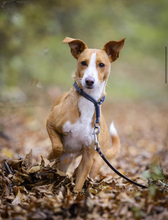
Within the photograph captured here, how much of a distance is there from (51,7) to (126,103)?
8696mm

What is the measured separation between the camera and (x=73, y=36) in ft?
45.7

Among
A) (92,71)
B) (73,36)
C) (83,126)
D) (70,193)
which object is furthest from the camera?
(73,36)

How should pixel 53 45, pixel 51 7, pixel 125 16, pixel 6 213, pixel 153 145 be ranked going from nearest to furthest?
pixel 6 213
pixel 153 145
pixel 51 7
pixel 53 45
pixel 125 16

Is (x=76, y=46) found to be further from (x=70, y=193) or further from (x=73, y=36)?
(x=73, y=36)

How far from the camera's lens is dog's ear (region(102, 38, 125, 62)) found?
380 centimetres

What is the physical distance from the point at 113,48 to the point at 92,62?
1.53ft

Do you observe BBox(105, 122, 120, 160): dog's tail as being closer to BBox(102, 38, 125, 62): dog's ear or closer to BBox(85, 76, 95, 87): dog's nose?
BBox(102, 38, 125, 62): dog's ear

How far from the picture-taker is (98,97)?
3852 mm

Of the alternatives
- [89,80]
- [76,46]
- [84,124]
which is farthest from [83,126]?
[76,46]

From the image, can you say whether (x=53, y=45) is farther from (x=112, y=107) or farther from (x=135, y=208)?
(x=135, y=208)

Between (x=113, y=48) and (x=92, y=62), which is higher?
(x=113, y=48)

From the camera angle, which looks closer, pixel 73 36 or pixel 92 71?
pixel 92 71

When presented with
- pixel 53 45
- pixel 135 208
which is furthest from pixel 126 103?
pixel 135 208

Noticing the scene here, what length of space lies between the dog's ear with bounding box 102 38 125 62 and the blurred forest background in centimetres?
44
